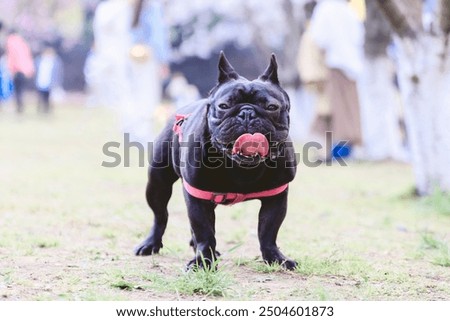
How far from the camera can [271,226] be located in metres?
5.43

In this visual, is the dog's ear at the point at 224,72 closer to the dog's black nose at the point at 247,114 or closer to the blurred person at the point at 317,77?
the dog's black nose at the point at 247,114

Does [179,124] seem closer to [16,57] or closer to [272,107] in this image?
[272,107]

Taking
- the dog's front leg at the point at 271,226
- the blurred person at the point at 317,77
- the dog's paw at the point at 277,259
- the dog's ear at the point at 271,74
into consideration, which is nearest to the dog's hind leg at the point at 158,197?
the dog's front leg at the point at 271,226

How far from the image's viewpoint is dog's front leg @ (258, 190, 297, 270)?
17.8 ft

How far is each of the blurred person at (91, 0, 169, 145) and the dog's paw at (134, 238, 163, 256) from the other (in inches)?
340

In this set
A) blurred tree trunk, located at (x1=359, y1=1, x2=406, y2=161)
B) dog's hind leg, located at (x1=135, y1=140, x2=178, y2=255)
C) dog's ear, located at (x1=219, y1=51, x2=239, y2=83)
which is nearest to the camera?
dog's ear, located at (x1=219, y1=51, x2=239, y2=83)

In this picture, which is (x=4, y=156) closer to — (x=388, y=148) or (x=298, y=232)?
(x=388, y=148)

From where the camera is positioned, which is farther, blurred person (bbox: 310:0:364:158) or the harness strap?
blurred person (bbox: 310:0:364:158)

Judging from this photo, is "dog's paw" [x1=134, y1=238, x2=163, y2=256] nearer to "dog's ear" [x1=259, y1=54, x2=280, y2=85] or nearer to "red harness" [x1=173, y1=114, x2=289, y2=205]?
"red harness" [x1=173, y1=114, x2=289, y2=205]

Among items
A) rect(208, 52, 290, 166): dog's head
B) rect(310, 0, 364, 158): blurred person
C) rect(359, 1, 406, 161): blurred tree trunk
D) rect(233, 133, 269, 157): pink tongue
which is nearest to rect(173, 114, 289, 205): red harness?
rect(208, 52, 290, 166): dog's head

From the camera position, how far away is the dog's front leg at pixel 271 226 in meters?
5.44

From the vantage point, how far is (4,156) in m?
14.5

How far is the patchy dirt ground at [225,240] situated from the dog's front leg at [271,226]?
89 mm
